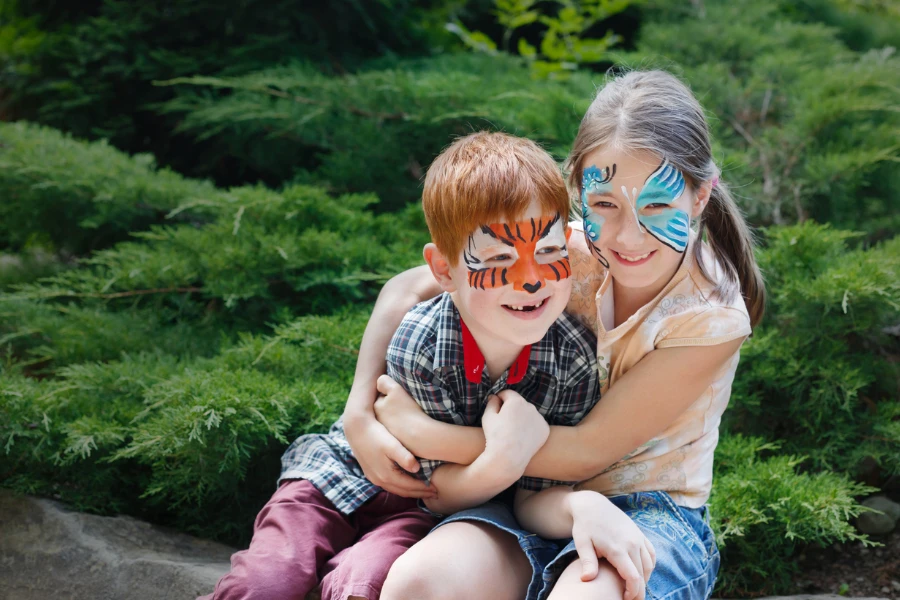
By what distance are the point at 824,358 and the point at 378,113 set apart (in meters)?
2.14

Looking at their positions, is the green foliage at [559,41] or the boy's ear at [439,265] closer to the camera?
the boy's ear at [439,265]

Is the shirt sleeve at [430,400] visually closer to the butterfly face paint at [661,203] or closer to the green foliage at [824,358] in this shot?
the butterfly face paint at [661,203]

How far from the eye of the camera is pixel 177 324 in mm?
3230

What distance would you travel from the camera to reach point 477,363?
72.7 inches

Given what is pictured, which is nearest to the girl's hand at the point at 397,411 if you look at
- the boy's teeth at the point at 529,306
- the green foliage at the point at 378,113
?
the boy's teeth at the point at 529,306

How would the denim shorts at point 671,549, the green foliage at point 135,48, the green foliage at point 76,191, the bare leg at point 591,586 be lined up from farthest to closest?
the green foliage at point 135,48 → the green foliage at point 76,191 → the denim shorts at point 671,549 → the bare leg at point 591,586

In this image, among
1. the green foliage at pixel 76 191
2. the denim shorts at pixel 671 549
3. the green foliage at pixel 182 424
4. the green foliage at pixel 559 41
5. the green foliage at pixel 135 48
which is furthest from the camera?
the green foliage at pixel 559 41

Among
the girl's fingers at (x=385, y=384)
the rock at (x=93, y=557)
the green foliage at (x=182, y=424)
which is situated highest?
the girl's fingers at (x=385, y=384)

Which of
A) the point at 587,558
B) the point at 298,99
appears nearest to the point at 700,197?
the point at 587,558

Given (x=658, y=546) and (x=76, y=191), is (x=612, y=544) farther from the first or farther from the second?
(x=76, y=191)

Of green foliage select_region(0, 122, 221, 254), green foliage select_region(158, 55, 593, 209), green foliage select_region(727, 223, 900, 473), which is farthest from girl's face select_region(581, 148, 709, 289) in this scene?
green foliage select_region(0, 122, 221, 254)

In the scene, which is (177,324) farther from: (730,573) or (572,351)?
(730,573)

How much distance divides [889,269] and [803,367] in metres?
0.40

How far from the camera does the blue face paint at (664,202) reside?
1793mm
